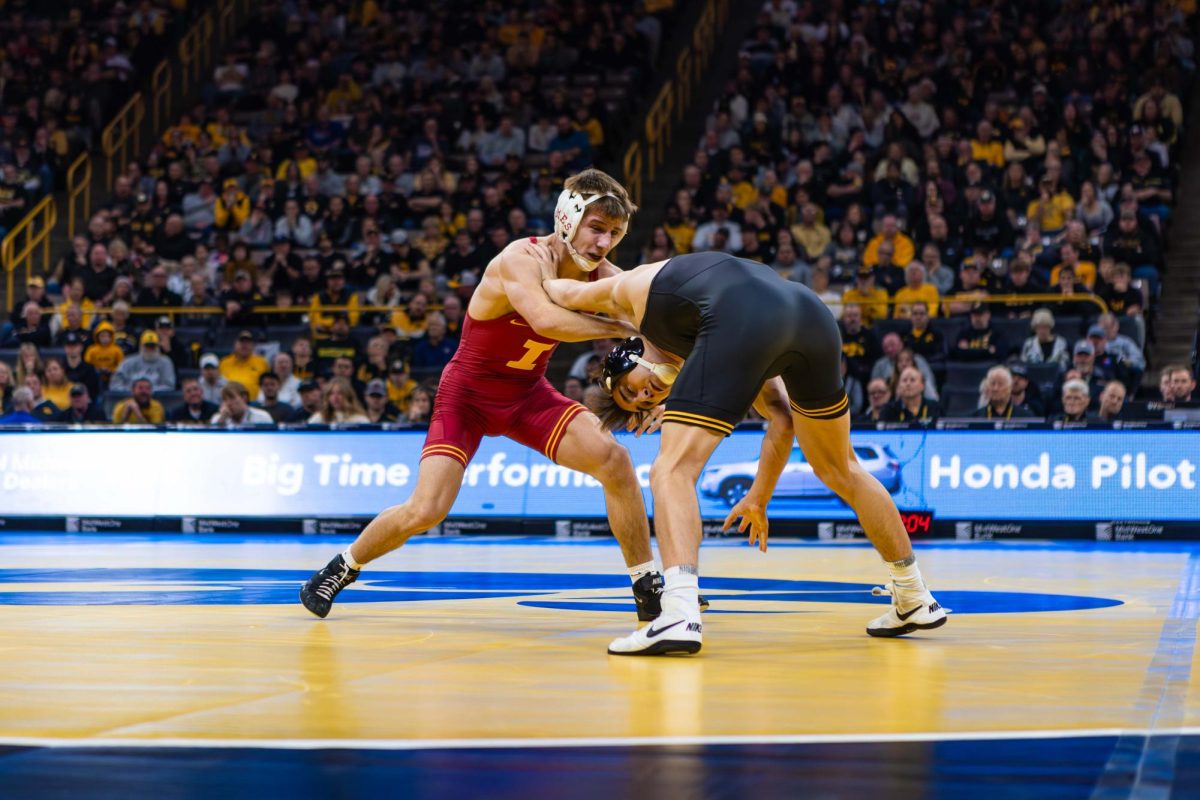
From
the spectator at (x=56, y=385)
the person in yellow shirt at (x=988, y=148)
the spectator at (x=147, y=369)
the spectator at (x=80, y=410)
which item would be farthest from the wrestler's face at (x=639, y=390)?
the person in yellow shirt at (x=988, y=148)

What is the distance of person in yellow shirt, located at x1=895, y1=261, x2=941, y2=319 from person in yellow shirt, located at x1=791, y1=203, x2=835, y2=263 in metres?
1.27

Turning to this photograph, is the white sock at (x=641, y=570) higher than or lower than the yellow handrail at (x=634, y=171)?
lower

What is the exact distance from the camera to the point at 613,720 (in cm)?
388

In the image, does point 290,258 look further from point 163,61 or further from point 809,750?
point 809,750

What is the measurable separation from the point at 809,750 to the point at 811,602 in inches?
152

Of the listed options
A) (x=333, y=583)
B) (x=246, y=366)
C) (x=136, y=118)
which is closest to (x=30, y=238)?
(x=136, y=118)

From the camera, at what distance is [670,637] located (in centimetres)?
510

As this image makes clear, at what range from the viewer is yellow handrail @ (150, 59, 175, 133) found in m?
23.3

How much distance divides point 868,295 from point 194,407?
668 centimetres

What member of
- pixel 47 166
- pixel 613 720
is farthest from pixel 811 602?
pixel 47 166

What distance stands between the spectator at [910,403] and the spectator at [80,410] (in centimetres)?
774

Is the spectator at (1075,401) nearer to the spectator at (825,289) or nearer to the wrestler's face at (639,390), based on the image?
the spectator at (825,289)

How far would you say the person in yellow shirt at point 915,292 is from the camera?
1564 centimetres

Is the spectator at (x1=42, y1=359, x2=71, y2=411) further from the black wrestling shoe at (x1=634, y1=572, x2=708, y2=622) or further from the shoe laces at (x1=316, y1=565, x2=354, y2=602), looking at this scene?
the black wrestling shoe at (x1=634, y1=572, x2=708, y2=622)
